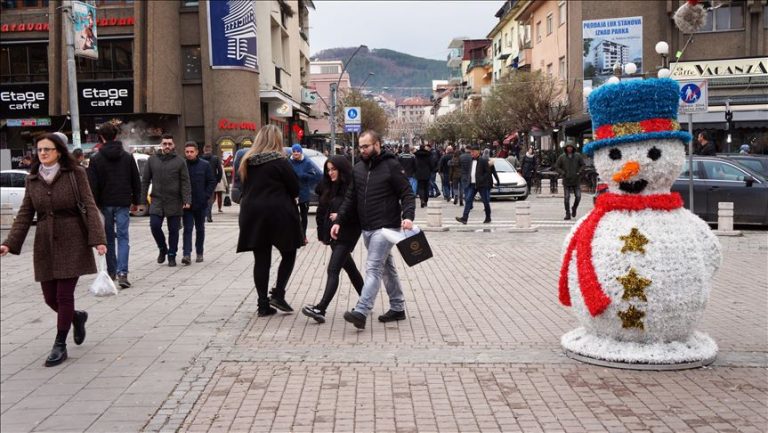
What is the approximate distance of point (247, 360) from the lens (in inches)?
235

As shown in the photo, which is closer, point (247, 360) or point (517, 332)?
point (247, 360)

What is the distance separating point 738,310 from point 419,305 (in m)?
3.34

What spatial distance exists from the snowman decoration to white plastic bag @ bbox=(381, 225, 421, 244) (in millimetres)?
1608

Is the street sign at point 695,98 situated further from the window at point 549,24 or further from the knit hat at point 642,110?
the window at point 549,24

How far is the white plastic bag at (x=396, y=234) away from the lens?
683 centimetres

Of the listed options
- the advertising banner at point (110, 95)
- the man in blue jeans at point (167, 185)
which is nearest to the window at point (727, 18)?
the advertising banner at point (110, 95)

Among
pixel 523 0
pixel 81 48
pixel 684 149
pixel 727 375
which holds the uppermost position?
pixel 523 0

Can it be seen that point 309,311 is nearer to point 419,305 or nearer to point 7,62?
point 419,305

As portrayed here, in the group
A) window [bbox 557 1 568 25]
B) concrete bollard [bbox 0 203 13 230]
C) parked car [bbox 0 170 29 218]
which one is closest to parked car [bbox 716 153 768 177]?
concrete bollard [bbox 0 203 13 230]

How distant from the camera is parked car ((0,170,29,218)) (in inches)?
756

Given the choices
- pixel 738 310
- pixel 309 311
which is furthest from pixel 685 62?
pixel 309 311

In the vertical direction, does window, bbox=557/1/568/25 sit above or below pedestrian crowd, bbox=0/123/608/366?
above

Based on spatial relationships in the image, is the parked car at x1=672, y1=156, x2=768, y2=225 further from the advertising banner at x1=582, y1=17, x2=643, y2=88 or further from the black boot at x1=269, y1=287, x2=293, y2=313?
the advertising banner at x1=582, y1=17, x2=643, y2=88

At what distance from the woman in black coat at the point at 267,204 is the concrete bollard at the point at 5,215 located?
12106 mm
